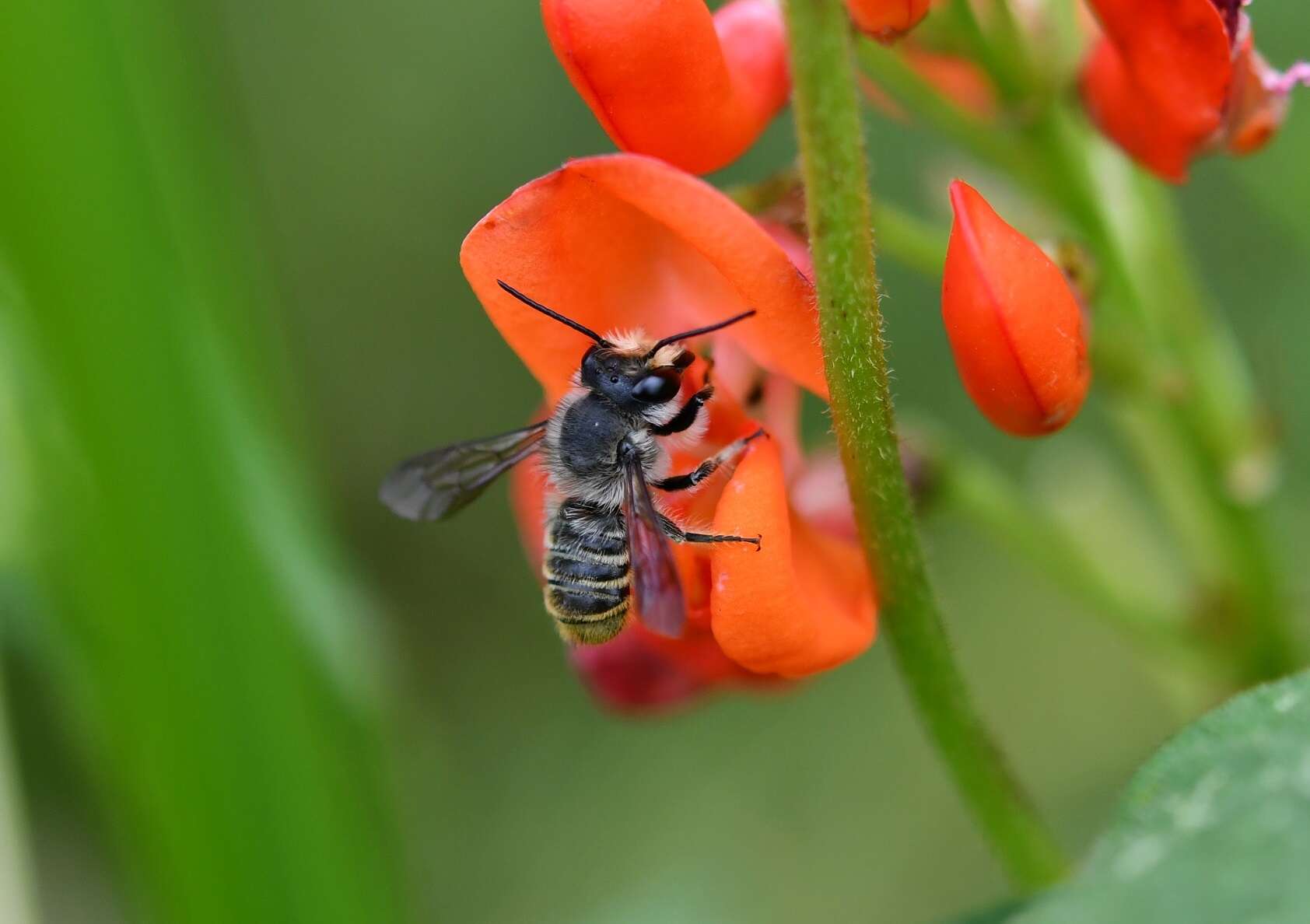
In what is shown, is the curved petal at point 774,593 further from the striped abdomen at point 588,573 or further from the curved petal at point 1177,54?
the curved petal at point 1177,54

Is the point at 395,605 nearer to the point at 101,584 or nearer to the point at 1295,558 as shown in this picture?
the point at 1295,558

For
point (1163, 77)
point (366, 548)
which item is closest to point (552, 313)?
point (1163, 77)

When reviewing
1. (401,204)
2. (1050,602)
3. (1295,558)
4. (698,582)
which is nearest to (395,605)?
(401,204)

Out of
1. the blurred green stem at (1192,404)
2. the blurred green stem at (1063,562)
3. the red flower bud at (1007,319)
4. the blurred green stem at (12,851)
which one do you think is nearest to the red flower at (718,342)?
the red flower bud at (1007,319)

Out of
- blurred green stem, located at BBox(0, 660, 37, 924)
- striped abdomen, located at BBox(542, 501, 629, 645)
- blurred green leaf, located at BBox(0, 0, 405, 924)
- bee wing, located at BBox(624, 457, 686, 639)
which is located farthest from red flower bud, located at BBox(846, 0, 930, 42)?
blurred green stem, located at BBox(0, 660, 37, 924)

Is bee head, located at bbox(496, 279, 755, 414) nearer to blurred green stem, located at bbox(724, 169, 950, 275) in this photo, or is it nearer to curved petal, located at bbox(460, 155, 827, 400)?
curved petal, located at bbox(460, 155, 827, 400)

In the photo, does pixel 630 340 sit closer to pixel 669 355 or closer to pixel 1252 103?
pixel 669 355
